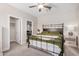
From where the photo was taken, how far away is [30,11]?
1627 millimetres

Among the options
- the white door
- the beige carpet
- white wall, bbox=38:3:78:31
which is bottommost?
the beige carpet

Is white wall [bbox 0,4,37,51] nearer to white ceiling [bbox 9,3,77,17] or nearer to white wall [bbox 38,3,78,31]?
white ceiling [bbox 9,3,77,17]

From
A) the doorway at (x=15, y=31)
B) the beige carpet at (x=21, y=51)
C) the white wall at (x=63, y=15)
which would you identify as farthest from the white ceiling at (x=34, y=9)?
the beige carpet at (x=21, y=51)

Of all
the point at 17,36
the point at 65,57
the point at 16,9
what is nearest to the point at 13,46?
the point at 17,36

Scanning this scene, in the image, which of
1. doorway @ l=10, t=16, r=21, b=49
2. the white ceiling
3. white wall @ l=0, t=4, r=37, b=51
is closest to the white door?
doorway @ l=10, t=16, r=21, b=49

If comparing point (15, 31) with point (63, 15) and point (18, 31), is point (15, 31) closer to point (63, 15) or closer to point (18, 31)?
point (18, 31)

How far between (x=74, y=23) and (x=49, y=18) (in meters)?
0.47

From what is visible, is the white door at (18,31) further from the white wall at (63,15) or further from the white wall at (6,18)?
the white wall at (63,15)

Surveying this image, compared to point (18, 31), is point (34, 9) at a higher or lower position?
higher

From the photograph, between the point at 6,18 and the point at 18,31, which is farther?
the point at 18,31

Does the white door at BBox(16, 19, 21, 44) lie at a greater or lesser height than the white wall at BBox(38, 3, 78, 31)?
lesser

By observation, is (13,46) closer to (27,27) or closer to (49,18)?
(27,27)

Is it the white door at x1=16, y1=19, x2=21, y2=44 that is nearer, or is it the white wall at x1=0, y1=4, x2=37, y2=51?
the white wall at x1=0, y1=4, x2=37, y2=51

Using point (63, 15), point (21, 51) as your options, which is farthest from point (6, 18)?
point (63, 15)
